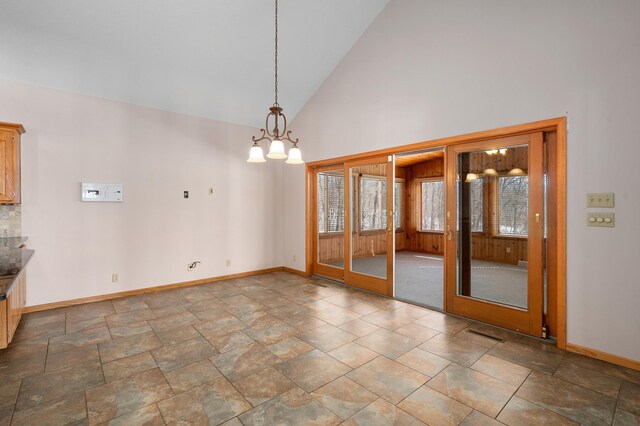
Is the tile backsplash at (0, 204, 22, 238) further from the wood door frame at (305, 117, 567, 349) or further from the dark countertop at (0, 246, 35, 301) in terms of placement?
the wood door frame at (305, 117, 567, 349)

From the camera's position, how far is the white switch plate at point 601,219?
8.97 feet

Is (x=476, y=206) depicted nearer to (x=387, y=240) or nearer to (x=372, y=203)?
(x=387, y=240)

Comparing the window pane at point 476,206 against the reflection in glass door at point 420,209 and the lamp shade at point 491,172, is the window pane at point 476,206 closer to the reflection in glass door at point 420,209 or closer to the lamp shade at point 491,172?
the lamp shade at point 491,172

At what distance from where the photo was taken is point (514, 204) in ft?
11.3

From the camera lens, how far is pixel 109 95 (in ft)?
14.9

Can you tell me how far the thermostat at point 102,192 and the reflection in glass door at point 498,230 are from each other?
4.73 meters

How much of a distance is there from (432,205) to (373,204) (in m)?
5.10

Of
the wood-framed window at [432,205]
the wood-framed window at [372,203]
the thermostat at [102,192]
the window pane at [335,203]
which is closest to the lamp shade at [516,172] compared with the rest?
the wood-framed window at [372,203]

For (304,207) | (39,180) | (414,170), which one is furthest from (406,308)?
(414,170)

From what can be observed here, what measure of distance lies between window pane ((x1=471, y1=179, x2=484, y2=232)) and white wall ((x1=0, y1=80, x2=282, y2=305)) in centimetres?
394

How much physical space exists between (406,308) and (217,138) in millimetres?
4319

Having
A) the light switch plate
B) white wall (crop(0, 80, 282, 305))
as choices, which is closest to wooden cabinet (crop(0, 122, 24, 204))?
white wall (crop(0, 80, 282, 305))

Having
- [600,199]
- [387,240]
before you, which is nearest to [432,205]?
[387,240]

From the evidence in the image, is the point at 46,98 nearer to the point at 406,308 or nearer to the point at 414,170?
the point at 406,308
